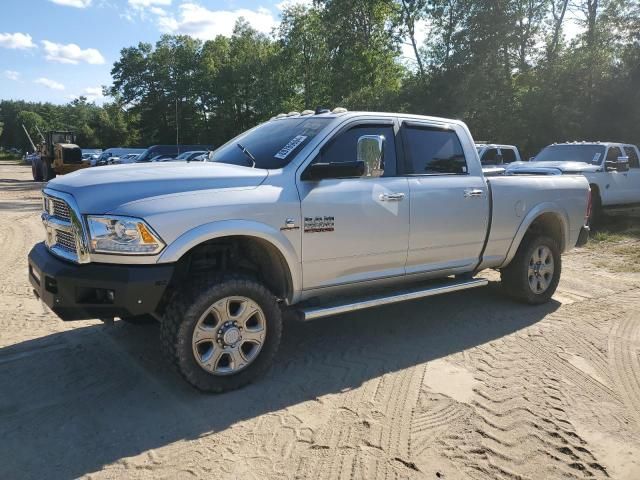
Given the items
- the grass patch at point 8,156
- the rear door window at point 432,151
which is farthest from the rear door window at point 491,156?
the grass patch at point 8,156

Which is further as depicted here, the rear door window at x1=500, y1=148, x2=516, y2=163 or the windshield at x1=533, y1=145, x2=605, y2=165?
the rear door window at x1=500, y1=148, x2=516, y2=163

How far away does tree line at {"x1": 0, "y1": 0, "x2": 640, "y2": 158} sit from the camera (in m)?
24.0

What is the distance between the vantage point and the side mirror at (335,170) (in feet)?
13.3

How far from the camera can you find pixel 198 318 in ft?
12.0

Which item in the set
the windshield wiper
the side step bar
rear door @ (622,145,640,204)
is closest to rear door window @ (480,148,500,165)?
rear door @ (622,145,640,204)

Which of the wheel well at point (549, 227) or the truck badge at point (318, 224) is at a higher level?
the truck badge at point (318, 224)

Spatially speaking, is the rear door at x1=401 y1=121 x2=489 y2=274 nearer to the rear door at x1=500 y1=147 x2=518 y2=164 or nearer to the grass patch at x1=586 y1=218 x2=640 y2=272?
the grass patch at x1=586 y1=218 x2=640 y2=272

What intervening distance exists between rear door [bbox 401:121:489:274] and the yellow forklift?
2073 centimetres

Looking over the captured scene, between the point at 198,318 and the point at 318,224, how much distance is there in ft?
3.82

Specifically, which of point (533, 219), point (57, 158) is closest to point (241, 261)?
point (533, 219)

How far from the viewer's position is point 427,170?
16.6 feet

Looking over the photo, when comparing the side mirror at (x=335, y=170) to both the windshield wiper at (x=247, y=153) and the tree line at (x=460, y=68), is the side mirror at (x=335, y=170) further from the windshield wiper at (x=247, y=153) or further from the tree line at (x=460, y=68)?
the tree line at (x=460, y=68)

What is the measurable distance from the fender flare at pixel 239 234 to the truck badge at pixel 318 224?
0.21m

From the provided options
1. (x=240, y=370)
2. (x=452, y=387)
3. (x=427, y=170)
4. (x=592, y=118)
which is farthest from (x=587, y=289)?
(x=592, y=118)
